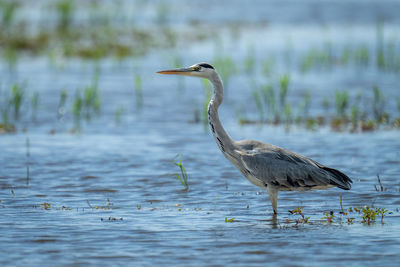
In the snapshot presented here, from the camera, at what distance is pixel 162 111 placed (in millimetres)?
13695

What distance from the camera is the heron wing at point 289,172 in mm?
7344

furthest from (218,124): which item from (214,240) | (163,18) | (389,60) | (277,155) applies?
(163,18)

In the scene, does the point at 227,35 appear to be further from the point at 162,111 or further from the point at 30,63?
the point at 162,111

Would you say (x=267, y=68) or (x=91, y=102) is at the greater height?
(x=267, y=68)

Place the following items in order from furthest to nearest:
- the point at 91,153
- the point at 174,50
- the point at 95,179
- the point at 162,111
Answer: the point at 174,50
the point at 162,111
the point at 91,153
the point at 95,179

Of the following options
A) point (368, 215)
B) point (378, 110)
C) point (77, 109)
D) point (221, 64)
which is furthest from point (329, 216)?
point (221, 64)

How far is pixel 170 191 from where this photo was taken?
8641 millimetres

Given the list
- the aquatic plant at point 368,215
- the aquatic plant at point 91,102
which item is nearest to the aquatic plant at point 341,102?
the aquatic plant at point 91,102

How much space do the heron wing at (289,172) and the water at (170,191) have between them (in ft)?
1.26

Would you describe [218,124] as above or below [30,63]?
below

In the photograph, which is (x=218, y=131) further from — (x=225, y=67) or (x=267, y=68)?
(x=267, y=68)

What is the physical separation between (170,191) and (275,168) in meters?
1.80

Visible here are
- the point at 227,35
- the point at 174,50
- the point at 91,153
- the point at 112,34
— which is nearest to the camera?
the point at 91,153

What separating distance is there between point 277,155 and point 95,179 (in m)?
2.83
